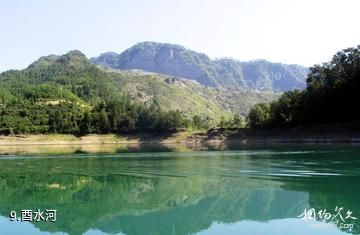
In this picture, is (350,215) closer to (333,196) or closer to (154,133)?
(333,196)

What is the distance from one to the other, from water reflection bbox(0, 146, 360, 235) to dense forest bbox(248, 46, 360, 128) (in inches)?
1790

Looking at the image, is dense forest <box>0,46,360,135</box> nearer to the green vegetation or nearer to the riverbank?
the green vegetation

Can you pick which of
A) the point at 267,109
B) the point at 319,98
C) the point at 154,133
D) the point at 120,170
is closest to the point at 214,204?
the point at 120,170

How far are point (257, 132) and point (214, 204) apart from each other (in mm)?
68911

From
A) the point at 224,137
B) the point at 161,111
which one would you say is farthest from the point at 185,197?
the point at 161,111

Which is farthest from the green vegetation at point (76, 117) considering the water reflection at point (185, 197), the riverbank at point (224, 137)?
the water reflection at point (185, 197)

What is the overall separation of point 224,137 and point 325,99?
20801 mm

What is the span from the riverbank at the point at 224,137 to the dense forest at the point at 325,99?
108 inches

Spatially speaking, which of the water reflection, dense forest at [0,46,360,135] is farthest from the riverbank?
the water reflection

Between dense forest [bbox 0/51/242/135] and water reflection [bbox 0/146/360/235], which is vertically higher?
dense forest [bbox 0/51/242/135]

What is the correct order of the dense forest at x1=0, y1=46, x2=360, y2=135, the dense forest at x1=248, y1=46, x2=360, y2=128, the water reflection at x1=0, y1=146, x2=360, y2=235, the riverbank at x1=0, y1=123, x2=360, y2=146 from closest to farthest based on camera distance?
the water reflection at x1=0, y1=146, x2=360, y2=235 < the riverbank at x1=0, y1=123, x2=360, y2=146 < the dense forest at x1=248, y1=46, x2=360, y2=128 < the dense forest at x1=0, y1=46, x2=360, y2=135

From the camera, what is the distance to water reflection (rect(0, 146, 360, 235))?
14.5m

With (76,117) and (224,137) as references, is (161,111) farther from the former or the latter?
(224,137)

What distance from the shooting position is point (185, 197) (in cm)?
1955
